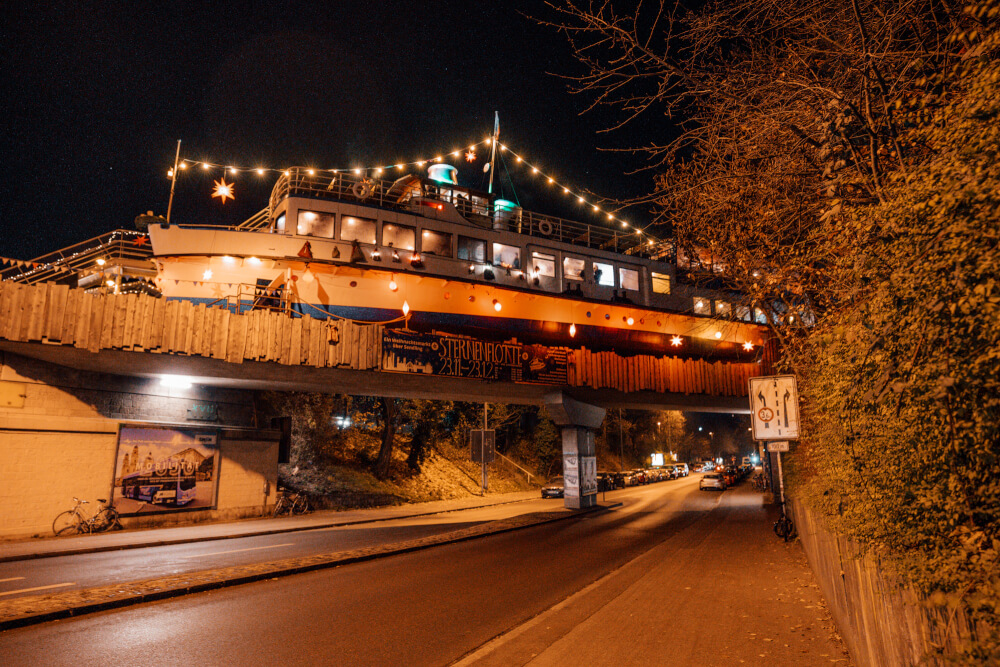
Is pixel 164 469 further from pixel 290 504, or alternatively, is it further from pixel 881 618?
pixel 881 618

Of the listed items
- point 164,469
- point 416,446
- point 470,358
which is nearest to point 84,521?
point 164,469

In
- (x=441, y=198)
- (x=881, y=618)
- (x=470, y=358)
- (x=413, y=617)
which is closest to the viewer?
(x=881, y=618)

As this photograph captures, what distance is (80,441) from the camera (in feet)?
54.4

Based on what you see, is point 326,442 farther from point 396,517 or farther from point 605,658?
point 605,658

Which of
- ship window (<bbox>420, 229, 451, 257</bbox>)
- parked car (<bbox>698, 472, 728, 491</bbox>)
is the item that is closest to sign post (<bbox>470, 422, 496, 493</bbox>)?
ship window (<bbox>420, 229, 451, 257</bbox>)

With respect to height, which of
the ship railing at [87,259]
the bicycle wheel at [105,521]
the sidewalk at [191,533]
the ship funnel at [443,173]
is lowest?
the sidewalk at [191,533]

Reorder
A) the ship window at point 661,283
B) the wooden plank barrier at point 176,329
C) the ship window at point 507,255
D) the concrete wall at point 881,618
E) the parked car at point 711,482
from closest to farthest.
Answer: the concrete wall at point 881,618, the wooden plank barrier at point 176,329, the ship window at point 507,255, the ship window at point 661,283, the parked car at point 711,482

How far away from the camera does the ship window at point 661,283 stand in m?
34.2

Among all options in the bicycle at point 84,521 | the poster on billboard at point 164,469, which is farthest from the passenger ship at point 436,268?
the bicycle at point 84,521

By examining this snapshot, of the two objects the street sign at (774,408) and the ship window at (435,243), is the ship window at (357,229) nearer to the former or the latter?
the ship window at (435,243)

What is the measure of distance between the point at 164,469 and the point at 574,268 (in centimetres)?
2215

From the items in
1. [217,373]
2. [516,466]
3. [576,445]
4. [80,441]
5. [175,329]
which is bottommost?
[516,466]

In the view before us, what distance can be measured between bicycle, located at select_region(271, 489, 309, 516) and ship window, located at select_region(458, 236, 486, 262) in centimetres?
1369

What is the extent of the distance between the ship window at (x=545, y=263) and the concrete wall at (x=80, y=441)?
16.6 meters
